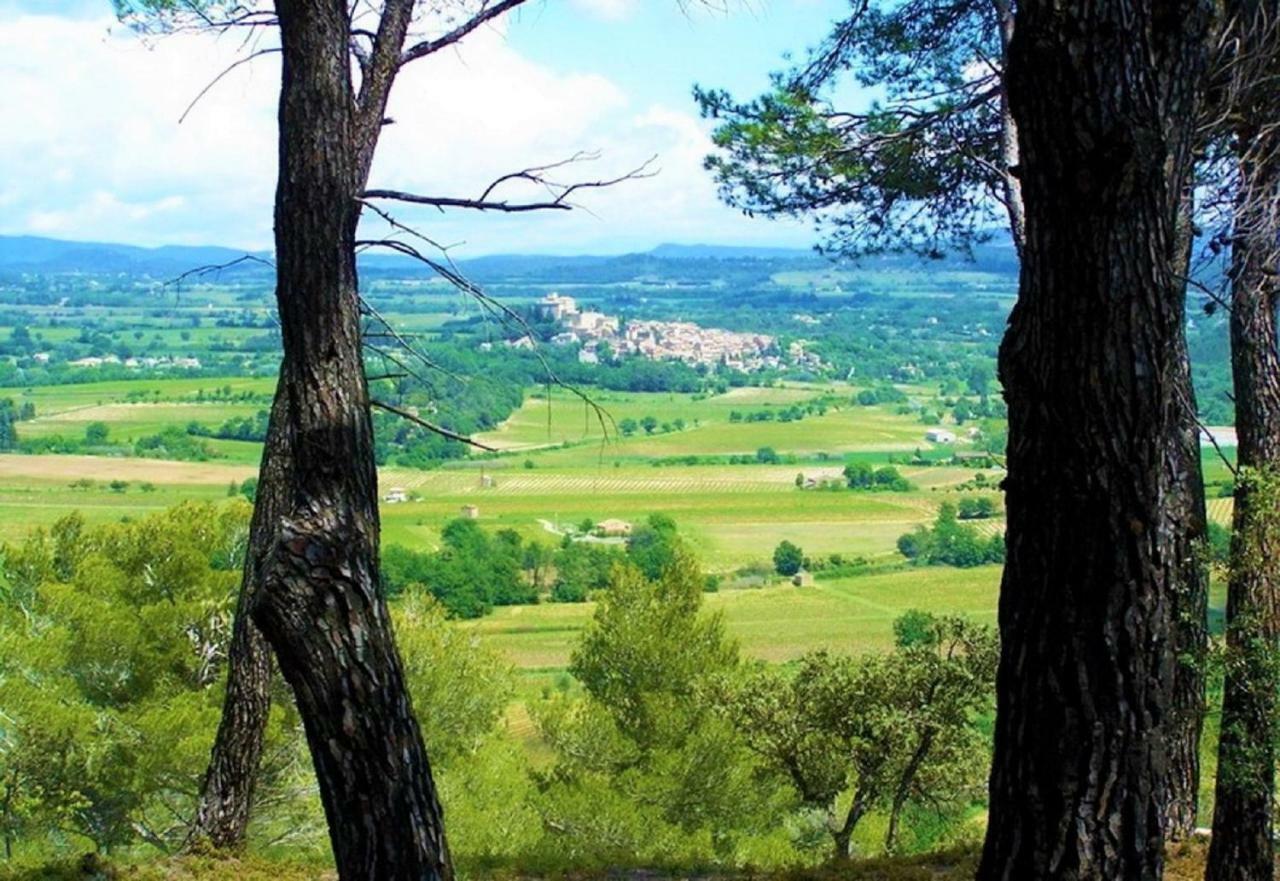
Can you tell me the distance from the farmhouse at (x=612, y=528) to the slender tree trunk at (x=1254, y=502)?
24.7 m

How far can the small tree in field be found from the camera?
27406mm

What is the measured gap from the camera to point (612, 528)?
29406 mm

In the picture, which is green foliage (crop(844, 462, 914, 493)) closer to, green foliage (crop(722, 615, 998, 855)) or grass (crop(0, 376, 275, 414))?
grass (crop(0, 376, 275, 414))

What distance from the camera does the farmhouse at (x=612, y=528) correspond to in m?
28.8

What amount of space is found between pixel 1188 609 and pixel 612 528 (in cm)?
2595

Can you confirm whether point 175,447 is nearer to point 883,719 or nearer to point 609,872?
point 883,719

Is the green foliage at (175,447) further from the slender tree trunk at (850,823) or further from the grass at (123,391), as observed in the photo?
the slender tree trunk at (850,823)

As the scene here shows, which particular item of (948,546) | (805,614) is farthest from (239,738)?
(948,546)

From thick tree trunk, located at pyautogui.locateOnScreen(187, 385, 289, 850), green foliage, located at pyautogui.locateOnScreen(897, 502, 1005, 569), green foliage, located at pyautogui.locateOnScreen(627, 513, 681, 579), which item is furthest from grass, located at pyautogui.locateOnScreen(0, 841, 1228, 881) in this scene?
green foliage, located at pyautogui.locateOnScreen(897, 502, 1005, 569)

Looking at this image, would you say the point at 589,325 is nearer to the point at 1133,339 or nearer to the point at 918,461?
the point at 918,461

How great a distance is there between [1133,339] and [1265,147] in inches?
122

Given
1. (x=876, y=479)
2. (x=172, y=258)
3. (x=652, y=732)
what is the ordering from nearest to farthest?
(x=652, y=732)
(x=876, y=479)
(x=172, y=258)

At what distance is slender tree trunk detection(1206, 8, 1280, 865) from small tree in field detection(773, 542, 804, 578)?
920 inches

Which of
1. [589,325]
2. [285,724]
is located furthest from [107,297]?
[285,724]
